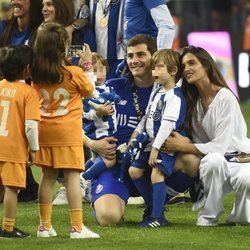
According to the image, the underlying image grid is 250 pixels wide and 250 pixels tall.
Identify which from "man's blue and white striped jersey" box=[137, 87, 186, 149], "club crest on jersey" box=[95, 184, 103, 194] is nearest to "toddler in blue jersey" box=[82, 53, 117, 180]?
"club crest on jersey" box=[95, 184, 103, 194]

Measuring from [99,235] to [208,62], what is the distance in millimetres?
1546

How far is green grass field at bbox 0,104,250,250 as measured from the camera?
8.14 m

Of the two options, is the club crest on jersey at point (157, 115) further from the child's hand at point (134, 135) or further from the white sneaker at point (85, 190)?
the white sneaker at point (85, 190)

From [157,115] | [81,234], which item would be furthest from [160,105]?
[81,234]

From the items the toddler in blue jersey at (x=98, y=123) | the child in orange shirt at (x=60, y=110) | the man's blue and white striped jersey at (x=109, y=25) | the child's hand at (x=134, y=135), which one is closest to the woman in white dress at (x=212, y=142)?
the child's hand at (x=134, y=135)

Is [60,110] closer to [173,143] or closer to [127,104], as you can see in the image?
[173,143]

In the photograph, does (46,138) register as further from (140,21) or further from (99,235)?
(140,21)

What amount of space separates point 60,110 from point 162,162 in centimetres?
99

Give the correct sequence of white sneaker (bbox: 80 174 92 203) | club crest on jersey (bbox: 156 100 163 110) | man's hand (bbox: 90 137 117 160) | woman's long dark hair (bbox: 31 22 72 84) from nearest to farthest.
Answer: woman's long dark hair (bbox: 31 22 72 84) < club crest on jersey (bbox: 156 100 163 110) < man's hand (bbox: 90 137 117 160) < white sneaker (bbox: 80 174 92 203)

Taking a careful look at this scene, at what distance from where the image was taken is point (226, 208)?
33.5 feet

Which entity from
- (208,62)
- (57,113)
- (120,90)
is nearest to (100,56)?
(120,90)

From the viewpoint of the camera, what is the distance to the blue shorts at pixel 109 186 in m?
9.41

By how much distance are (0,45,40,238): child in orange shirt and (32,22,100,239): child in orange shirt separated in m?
0.11

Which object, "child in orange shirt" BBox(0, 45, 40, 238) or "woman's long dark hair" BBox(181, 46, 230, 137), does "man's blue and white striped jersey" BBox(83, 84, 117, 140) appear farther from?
"child in orange shirt" BBox(0, 45, 40, 238)
